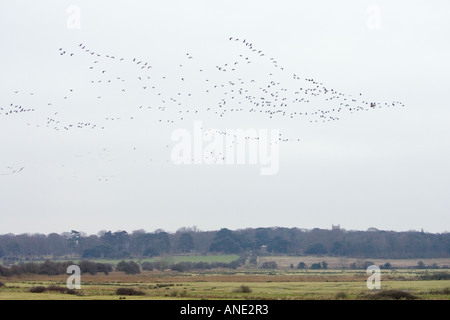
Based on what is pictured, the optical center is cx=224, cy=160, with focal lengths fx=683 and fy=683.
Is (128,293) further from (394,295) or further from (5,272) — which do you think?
(5,272)

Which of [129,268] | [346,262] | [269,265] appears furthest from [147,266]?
[346,262]

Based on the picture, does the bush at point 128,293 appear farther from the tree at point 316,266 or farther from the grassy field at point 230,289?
the tree at point 316,266

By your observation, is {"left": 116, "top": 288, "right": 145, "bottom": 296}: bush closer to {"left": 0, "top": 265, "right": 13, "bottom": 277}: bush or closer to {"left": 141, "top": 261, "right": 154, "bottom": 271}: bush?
{"left": 0, "top": 265, "right": 13, "bottom": 277}: bush

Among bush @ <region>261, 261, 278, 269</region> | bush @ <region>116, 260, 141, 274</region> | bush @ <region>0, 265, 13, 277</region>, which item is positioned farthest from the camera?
bush @ <region>261, 261, 278, 269</region>

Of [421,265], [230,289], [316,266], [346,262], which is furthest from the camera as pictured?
[346,262]

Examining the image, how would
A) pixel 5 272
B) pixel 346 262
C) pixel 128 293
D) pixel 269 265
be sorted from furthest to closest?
pixel 346 262 < pixel 269 265 < pixel 5 272 < pixel 128 293

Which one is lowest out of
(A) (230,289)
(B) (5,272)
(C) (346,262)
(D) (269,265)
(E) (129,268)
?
(D) (269,265)

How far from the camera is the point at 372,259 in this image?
194625mm

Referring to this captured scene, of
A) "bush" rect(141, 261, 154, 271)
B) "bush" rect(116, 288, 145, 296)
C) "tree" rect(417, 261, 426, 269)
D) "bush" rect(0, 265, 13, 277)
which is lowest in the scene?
"tree" rect(417, 261, 426, 269)

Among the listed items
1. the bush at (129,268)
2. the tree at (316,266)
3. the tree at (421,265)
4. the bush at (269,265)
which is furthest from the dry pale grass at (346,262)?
the bush at (129,268)

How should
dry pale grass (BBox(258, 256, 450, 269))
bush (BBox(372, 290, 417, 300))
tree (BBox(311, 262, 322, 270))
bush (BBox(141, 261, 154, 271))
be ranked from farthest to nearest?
dry pale grass (BBox(258, 256, 450, 269)) < tree (BBox(311, 262, 322, 270)) < bush (BBox(141, 261, 154, 271)) < bush (BBox(372, 290, 417, 300))

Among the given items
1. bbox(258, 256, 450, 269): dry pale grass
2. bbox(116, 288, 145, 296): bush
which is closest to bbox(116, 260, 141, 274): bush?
bbox(258, 256, 450, 269): dry pale grass
